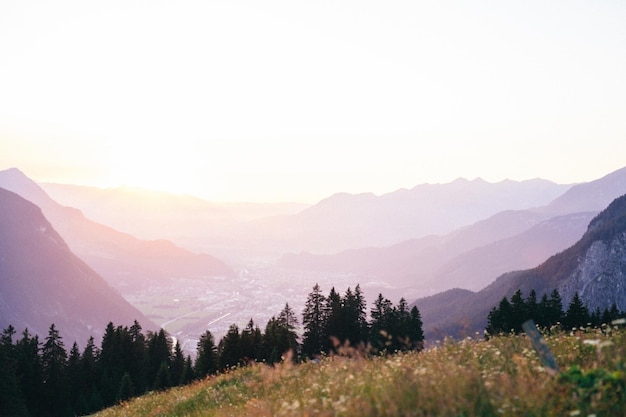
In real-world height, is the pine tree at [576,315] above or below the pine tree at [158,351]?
above

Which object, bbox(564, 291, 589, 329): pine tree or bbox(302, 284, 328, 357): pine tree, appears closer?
bbox(564, 291, 589, 329): pine tree

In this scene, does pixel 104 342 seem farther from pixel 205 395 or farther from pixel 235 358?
pixel 205 395

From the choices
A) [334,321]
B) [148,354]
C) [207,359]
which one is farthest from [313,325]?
[148,354]

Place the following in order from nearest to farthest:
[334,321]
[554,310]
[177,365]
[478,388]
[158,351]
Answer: [478,388] < [554,310] < [334,321] < [177,365] < [158,351]

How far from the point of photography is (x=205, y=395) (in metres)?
14.4

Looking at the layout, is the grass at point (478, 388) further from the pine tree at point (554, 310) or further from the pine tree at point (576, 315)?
the pine tree at point (554, 310)

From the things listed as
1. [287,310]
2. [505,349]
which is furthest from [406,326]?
[505,349]

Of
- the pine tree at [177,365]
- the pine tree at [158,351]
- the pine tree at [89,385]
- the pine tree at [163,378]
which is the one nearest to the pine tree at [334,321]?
the pine tree at [163,378]

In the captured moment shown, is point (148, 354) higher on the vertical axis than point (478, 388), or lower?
lower

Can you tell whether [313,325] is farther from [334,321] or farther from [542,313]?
[542,313]

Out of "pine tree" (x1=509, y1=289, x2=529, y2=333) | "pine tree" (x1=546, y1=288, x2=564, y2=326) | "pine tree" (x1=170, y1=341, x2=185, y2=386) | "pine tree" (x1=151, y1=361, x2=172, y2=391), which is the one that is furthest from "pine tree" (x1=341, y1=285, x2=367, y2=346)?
"pine tree" (x1=170, y1=341, x2=185, y2=386)

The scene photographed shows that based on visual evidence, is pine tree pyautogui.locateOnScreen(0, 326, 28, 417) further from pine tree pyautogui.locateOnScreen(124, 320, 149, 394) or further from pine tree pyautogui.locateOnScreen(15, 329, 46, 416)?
pine tree pyautogui.locateOnScreen(124, 320, 149, 394)

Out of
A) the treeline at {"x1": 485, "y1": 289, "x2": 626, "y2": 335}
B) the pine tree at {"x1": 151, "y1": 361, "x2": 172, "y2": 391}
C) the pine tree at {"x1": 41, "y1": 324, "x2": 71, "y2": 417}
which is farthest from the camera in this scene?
the pine tree at {"x1": 41, "y1": 324, "x2": 71, "y2": 417}

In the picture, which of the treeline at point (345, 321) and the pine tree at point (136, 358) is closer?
the treeline at point (345, 321)
